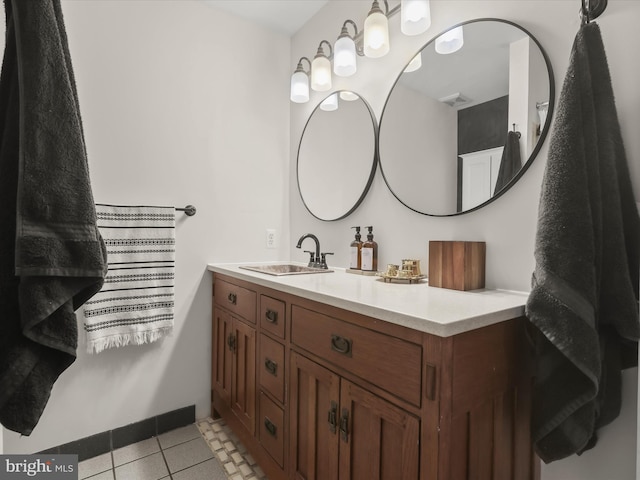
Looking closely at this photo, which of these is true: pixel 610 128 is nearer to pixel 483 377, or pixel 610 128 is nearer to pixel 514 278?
pixel 514 278

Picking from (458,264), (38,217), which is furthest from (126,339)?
(458,264)

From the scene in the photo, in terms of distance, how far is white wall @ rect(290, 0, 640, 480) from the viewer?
3.14ft

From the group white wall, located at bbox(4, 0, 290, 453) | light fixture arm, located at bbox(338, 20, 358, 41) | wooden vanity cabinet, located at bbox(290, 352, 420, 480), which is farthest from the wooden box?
white wall, located at bbox(4, 0, 290, 453)

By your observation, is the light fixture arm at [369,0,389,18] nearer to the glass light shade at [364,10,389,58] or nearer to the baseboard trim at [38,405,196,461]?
the glass light shade at [364,10,389,58]

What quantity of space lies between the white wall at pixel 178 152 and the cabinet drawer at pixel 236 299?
0.15 meters

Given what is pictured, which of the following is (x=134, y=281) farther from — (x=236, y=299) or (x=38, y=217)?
(x=38, y=217)

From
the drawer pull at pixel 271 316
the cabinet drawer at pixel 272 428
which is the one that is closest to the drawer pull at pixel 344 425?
the cabinet drawer at pixel 272 428

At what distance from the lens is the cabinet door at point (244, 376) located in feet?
5.12

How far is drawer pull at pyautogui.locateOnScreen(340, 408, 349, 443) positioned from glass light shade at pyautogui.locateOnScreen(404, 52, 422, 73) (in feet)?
4.56

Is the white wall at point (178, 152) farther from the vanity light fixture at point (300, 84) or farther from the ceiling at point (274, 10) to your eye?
the vanity light fixture at point (300, 84)

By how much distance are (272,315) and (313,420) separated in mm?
426

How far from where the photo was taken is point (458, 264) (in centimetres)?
120

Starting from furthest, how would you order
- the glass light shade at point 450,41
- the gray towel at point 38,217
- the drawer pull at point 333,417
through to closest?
1. the glass light shade at point 450,41
2. the drawer pull at point 333,417
3. the gray towel at point 38,217

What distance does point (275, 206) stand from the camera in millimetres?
2295
